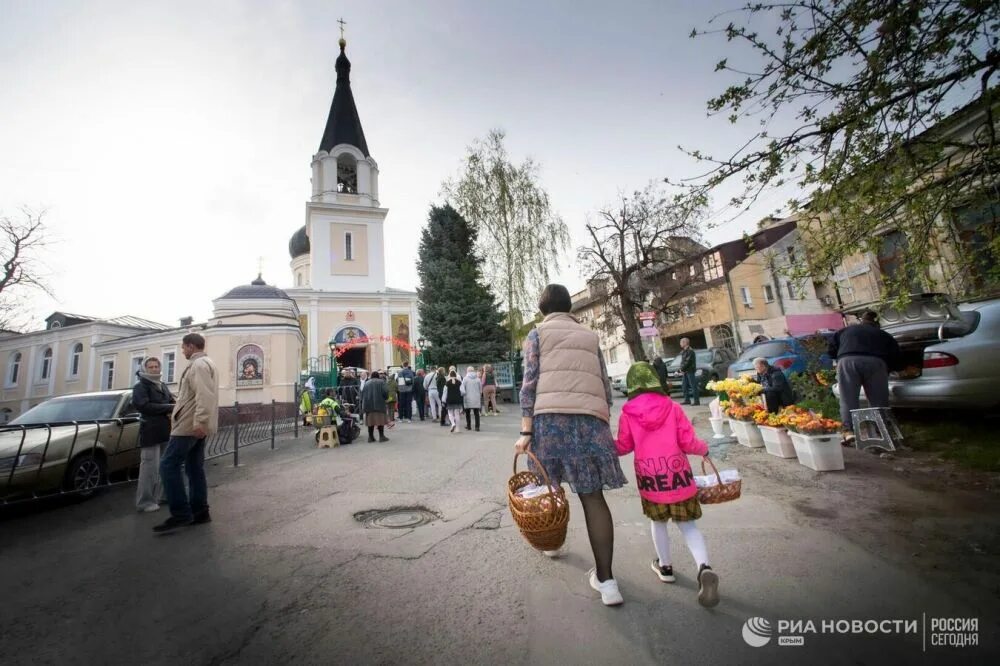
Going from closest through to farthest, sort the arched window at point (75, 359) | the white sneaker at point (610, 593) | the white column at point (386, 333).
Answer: the white sneaker at point (610, 593) → the white column at point (386, 333) → the arched window at point (75, 359)

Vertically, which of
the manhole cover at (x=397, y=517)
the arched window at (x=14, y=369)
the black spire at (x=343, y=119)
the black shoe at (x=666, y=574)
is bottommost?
the black shoe at (x=666, y=574)

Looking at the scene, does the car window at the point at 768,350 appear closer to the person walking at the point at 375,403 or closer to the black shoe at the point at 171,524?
the person walking at the point at 375,403

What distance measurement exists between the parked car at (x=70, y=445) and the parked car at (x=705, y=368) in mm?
14481

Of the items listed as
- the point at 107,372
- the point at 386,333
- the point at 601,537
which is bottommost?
the point at 601,537

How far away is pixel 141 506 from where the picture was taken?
5328mm

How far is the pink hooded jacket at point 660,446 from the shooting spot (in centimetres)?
273

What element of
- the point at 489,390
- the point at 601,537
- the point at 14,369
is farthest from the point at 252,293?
the point at 14,369

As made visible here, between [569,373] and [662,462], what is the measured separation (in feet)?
2.75

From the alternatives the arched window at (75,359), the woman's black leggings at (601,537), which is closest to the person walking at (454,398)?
the woman's black leggings at (601,537)

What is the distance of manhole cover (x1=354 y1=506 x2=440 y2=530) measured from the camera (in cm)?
430

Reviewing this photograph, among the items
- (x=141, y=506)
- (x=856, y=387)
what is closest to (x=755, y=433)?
(x=856, y=387)

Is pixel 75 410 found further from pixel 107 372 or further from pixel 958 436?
pixel 107 372

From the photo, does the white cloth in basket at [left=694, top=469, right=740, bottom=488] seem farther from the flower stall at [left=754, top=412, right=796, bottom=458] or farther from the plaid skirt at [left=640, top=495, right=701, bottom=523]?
the flower stall at [left=754, top=412, right=796, bottom=458]

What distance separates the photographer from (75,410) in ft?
22.6
